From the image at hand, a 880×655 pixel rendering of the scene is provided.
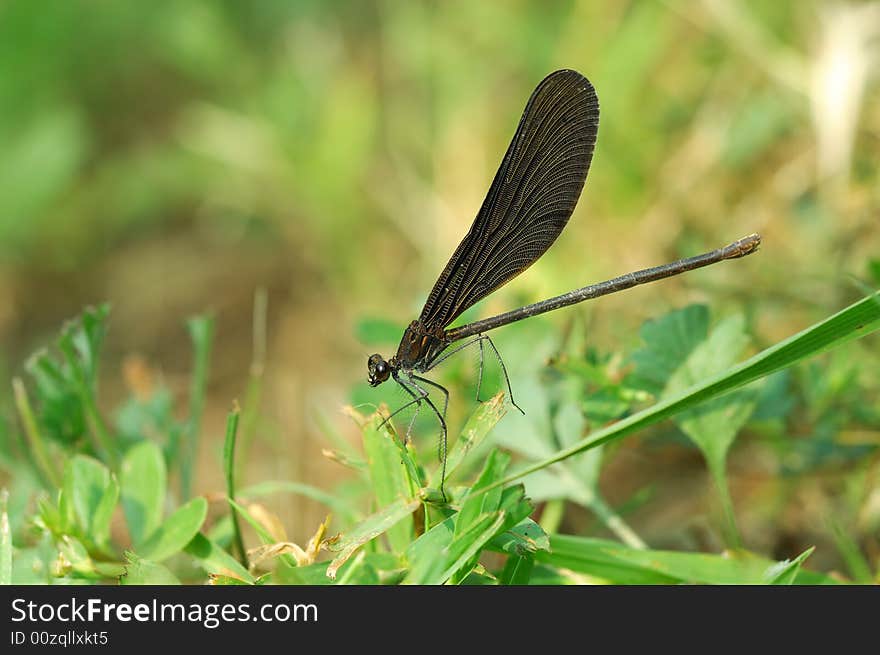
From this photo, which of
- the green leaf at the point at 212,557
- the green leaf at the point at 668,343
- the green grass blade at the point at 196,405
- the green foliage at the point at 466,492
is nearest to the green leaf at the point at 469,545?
the green foliage at the point at 466,492

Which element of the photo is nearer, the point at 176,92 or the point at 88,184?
the point at 88,184

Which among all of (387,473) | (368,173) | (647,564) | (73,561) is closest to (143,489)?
(73,561)

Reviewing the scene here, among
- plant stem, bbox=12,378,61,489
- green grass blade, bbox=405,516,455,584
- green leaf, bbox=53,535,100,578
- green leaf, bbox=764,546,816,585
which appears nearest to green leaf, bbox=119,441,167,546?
green leaf, bbox=53,535,100,578

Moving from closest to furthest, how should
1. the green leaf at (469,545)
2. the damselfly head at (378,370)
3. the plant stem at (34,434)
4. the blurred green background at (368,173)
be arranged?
the green leaf at (469,545) < the plant stem at (34,434) < the damselfly head at (378,370) < the blurred green background at (368,173)

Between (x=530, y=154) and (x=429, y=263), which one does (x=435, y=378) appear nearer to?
(x=530, y=154)

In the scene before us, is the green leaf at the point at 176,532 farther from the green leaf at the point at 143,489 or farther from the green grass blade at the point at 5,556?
the green grass blade at the point at 5,556

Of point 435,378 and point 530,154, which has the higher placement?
point 530,154
